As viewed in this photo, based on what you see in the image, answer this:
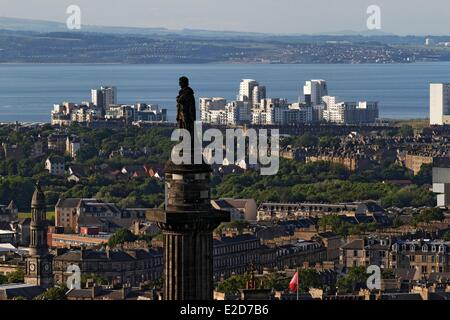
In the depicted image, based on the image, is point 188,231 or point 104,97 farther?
point 104,97

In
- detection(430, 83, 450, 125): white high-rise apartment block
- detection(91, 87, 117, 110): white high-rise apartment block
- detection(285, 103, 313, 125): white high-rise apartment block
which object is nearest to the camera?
detection(430, 83, 450, 125): white high-rise apartment block

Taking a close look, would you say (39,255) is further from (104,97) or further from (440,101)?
(104,97)

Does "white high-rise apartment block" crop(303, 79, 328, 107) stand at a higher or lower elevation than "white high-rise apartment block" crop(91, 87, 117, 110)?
Result: lower

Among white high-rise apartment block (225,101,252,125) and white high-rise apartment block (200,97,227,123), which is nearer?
white high-rise apartment block (200,97,227,123)

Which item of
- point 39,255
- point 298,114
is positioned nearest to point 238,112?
point 298,114

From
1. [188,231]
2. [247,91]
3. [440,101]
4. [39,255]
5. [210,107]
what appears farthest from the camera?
[247,91]

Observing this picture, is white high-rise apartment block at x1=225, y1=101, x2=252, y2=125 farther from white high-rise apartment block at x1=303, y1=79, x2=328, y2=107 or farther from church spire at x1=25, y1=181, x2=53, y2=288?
church spire at x1=25, y1=181, x2=53, y2=288

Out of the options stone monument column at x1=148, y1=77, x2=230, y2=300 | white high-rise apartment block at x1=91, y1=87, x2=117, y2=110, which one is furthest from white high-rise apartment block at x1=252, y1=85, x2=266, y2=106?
stone monument column at x1=148, y1=77, x2=230, y2=300

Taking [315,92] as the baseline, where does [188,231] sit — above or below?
above

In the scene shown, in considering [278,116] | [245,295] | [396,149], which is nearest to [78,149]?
[396,149]

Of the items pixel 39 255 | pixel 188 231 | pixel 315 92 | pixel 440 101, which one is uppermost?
pixel 188 231
